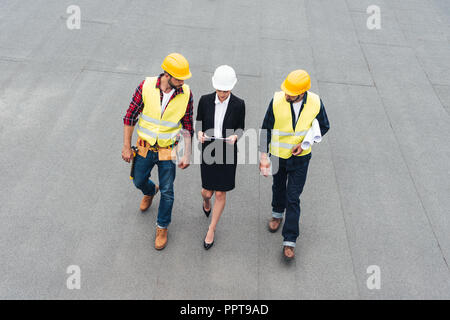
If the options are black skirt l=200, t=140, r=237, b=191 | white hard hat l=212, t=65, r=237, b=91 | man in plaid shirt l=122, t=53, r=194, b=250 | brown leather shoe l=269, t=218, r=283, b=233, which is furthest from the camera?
brown leather shoe l=269, t=218, r=283, b=233

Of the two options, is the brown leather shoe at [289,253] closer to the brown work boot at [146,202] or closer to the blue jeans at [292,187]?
the blue jeans at [292,187]

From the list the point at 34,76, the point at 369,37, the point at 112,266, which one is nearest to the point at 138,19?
the point at 34,76

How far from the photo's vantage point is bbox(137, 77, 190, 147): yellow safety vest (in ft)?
10.5

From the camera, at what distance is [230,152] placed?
3373 mm

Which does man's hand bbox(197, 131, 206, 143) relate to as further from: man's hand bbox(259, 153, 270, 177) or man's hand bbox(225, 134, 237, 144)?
man's hand bbox(259, 153, 270, 177)

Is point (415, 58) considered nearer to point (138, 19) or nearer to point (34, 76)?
point (138, 19)

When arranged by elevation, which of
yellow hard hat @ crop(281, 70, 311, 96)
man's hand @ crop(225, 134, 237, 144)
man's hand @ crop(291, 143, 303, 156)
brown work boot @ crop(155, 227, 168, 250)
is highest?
yellow hard hat @ crop(281, 70, 311, 96)

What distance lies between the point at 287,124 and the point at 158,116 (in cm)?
117

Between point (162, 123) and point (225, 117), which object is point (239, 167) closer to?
point (225, 117)

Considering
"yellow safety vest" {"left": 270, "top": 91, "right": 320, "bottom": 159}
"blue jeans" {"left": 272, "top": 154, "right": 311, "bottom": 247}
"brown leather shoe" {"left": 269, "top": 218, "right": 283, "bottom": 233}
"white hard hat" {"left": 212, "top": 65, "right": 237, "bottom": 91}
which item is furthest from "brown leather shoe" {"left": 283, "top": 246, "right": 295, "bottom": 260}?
"white hard hat" {"left": 212, "top": 65, "right": 237, "bottom": 91}

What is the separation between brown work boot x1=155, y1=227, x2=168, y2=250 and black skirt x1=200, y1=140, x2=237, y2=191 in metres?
0.72

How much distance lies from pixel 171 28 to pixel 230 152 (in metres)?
4.61

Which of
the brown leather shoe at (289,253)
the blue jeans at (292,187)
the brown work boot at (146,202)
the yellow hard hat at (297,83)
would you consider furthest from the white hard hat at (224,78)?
the brown leather shoe at (289,253)

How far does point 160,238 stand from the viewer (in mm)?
3645
